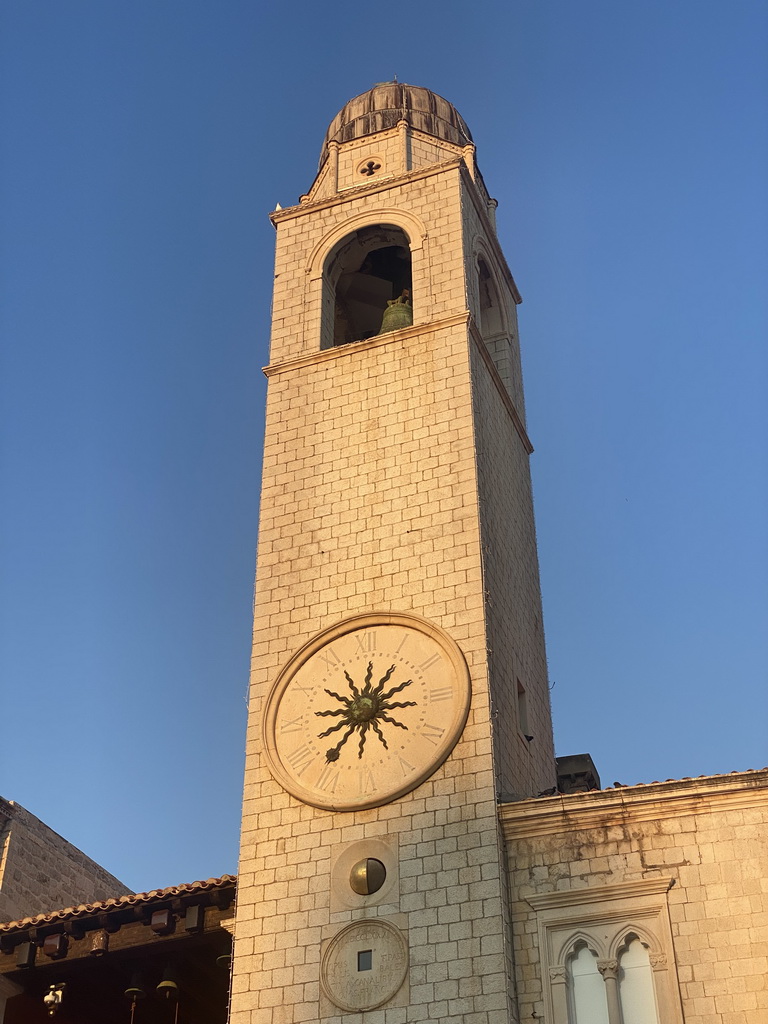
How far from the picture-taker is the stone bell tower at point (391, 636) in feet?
52.1

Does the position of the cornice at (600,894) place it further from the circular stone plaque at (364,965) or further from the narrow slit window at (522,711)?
the narrow slit window at (522,711)

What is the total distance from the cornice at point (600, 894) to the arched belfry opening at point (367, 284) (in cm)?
1190

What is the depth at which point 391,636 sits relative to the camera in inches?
720

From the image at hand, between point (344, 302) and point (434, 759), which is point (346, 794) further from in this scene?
point (344, 302)

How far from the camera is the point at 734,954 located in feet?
47.9

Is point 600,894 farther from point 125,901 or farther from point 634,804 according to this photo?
point 125,901

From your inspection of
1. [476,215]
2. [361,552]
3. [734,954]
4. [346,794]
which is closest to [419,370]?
[361,552]

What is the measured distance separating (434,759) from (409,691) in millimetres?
1071

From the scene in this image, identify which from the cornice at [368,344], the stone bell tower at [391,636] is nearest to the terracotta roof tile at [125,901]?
the stone bell tower at [391,636]

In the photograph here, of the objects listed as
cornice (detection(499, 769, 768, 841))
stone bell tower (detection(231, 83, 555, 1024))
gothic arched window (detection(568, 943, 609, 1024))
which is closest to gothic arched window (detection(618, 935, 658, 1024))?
gothic arched window (detection(568, 943, 609, 1024))

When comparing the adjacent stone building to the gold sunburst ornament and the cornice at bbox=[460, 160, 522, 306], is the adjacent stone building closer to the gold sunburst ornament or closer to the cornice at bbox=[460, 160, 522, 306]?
the gold sunburst ornament

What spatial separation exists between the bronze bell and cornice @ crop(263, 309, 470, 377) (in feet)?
2.65

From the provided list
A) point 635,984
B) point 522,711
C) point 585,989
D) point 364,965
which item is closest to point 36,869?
point 522,711

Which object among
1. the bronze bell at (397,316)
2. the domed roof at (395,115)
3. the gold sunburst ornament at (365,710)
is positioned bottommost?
the gold sunburst ornament at (365,710)
